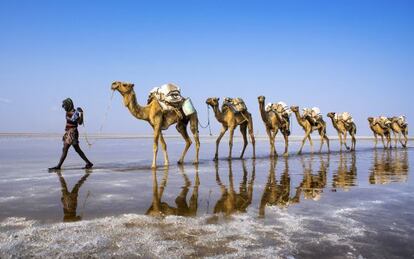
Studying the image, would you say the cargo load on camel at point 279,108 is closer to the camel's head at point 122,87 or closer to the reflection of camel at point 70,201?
the camel's head at point 122,87

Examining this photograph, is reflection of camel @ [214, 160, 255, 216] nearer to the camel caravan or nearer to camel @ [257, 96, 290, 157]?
the camel caravan

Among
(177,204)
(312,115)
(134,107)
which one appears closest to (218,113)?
(134,107)

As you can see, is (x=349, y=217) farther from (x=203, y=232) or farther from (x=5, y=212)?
(x=5, y=212)

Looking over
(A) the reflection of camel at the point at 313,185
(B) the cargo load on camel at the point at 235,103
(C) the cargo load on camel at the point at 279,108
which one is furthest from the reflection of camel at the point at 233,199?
(C) the cargo load on camel at the point at 279,108

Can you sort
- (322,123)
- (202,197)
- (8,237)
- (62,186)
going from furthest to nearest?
1. (322,123)
2. (62,186)
3. (202,197)
4. (8,237)

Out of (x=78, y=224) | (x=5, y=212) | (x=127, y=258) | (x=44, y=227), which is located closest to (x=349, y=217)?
(x=127, y=258)

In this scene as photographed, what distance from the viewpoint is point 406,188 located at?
26.2 ft

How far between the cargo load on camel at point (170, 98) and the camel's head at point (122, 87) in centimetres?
85

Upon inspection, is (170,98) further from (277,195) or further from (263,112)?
(263,112)

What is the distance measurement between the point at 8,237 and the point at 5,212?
4.97 feet

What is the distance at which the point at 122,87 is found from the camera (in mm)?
12156

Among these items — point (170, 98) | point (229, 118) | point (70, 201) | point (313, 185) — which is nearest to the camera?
point (70, 201)

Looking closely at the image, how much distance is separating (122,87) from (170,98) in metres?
1.56

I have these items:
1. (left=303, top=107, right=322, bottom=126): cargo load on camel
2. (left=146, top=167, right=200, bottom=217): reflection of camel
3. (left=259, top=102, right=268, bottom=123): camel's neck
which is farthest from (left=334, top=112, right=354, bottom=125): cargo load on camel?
(left=146, top=167, right=200, bottom=217): reflection of camel
